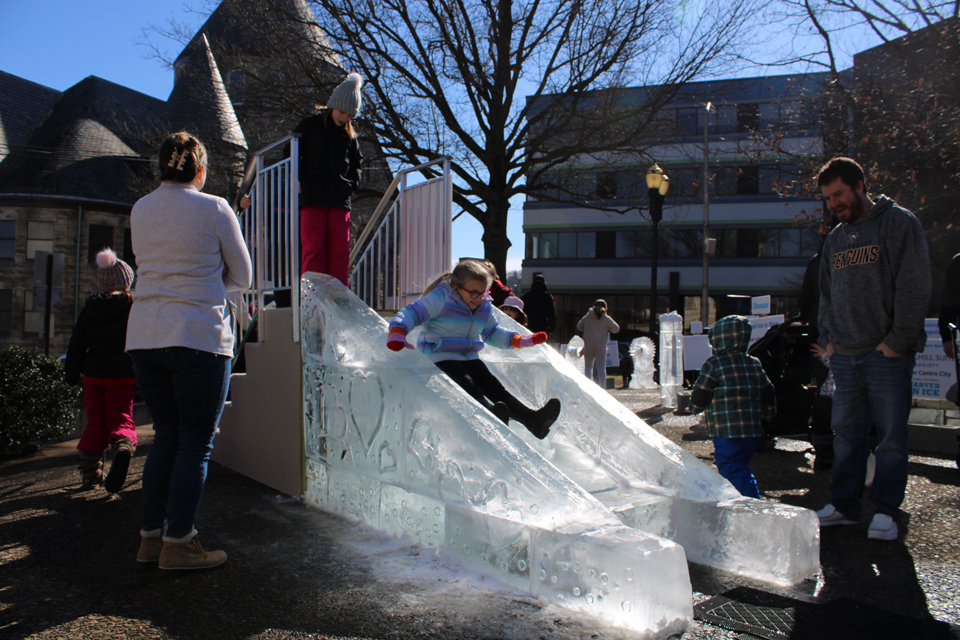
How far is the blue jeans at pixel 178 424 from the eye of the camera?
2.86 m

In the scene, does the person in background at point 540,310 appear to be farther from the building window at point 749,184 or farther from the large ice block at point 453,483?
the building window at point 749,184

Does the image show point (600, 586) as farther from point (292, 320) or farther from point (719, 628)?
point (292, 320)

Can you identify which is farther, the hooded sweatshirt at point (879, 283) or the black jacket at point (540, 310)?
the black jacket at point (540, 310)

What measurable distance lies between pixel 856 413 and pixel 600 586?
212 centimetres

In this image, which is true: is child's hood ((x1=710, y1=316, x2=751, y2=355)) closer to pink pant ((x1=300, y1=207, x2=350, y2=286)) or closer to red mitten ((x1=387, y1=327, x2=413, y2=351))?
red mitten ((x1=387, y1=327, x2=413, y2=351))

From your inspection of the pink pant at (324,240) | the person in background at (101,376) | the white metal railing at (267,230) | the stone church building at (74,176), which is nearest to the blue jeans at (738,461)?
the pink pant at (324,240)

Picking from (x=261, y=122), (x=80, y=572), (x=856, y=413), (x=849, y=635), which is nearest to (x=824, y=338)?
(x=856, y=413)

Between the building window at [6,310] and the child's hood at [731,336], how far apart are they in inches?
1333

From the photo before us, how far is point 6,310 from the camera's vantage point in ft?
97.1

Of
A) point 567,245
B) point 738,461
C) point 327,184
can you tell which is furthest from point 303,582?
point 567,245

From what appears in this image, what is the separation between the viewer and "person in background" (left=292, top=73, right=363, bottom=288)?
484 centimetres

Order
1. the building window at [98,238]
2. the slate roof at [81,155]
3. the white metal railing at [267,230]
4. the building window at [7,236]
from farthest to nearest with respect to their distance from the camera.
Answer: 1. the slate roof at [81,155]
2. the building window at [98,238]
3. the building window at [7,236]
4. the white metal railing at [267,230]

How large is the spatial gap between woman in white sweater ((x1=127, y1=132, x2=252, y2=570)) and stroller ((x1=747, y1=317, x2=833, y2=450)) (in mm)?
4417

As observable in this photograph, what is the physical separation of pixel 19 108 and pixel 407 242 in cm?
3730
